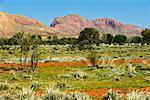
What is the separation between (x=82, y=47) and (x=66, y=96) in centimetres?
8417

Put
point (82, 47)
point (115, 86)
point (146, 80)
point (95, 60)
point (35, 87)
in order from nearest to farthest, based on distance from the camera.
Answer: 1. point (35, 87)
2. point (115, 86)
3. point (146, 80)
4. point (95, 60)
5. point (82, 47)

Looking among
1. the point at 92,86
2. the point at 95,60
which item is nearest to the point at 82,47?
the point at 95,60

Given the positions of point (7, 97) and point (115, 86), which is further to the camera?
point (115, 86)

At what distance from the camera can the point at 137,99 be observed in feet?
49.4

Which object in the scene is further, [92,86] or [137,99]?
[92,86]

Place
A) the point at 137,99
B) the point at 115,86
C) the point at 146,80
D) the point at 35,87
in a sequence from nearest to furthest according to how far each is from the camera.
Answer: the point at 137,99 → the point at 35,87 → the point at 115,86 → the point at 146,80

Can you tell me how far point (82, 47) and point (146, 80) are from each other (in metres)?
69.2

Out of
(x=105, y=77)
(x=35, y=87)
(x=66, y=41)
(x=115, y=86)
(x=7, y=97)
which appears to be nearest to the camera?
(x=7, y=97)

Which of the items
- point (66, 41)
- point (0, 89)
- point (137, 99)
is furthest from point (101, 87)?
point (66, 41)

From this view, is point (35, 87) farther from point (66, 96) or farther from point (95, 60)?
point (95, 60)

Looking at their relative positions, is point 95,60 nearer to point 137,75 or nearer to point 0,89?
point 137,75

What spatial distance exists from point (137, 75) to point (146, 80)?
4.70m

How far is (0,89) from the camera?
24328mm

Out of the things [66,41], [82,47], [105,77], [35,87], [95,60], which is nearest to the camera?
[35,87]
